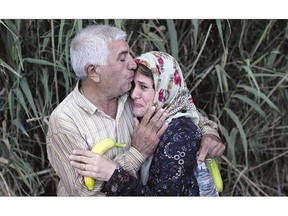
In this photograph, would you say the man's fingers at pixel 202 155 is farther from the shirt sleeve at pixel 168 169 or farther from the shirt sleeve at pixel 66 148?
the shirt sleeve at pixel 66 148

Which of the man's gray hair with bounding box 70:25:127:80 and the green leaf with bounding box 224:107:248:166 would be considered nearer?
the man's gray hair with bounding box 70:25:127:80

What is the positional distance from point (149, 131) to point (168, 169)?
0.49ft

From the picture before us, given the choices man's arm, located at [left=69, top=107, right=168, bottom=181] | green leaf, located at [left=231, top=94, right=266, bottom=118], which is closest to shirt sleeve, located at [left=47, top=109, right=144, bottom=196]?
man's arm, located at [left=69, top=107, right=168, bottom=181]

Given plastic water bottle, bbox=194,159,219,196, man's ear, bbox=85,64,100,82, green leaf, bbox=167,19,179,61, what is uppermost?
green leaf, bbox=167,19,179,61

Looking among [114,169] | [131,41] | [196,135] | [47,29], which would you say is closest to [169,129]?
[196,135]

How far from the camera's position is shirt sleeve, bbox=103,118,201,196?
1.96m

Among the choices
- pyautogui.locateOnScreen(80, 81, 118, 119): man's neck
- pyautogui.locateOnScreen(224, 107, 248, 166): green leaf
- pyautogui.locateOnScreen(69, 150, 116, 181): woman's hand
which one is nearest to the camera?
pyautogui.locateOnScreen(69, 150, 116, 181): woman's hand

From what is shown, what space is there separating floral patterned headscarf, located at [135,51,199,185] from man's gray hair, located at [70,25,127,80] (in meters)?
0.12

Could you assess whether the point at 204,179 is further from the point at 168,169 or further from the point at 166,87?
the point at 166,87

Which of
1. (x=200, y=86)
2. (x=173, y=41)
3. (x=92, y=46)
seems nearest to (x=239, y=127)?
(x=200, y=86)

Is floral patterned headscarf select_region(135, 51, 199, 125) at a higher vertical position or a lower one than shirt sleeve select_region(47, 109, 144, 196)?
higher

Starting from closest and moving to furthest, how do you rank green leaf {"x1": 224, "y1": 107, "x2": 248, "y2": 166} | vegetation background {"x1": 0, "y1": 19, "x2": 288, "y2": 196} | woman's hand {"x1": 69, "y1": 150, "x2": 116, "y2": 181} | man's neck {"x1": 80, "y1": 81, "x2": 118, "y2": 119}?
woman's hand {"x1": 69, "y1": 150, "x2": 116, "y2": 181}, man's neck {"x1": 80, "y1": 81, "x2": 118, "y2": 119}, vegetation background {"x1": 0, "y1": 19, "x2": 288, "y2": 196}, green leaf {"x1": 224, "y1": 107, "x2": 248, "y2": 166}

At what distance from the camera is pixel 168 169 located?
6.48 ft

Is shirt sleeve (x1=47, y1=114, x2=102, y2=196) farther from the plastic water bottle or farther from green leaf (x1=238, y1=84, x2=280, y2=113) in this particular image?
green leaf (x1=238, y1=84, x2=280, y2=113)
